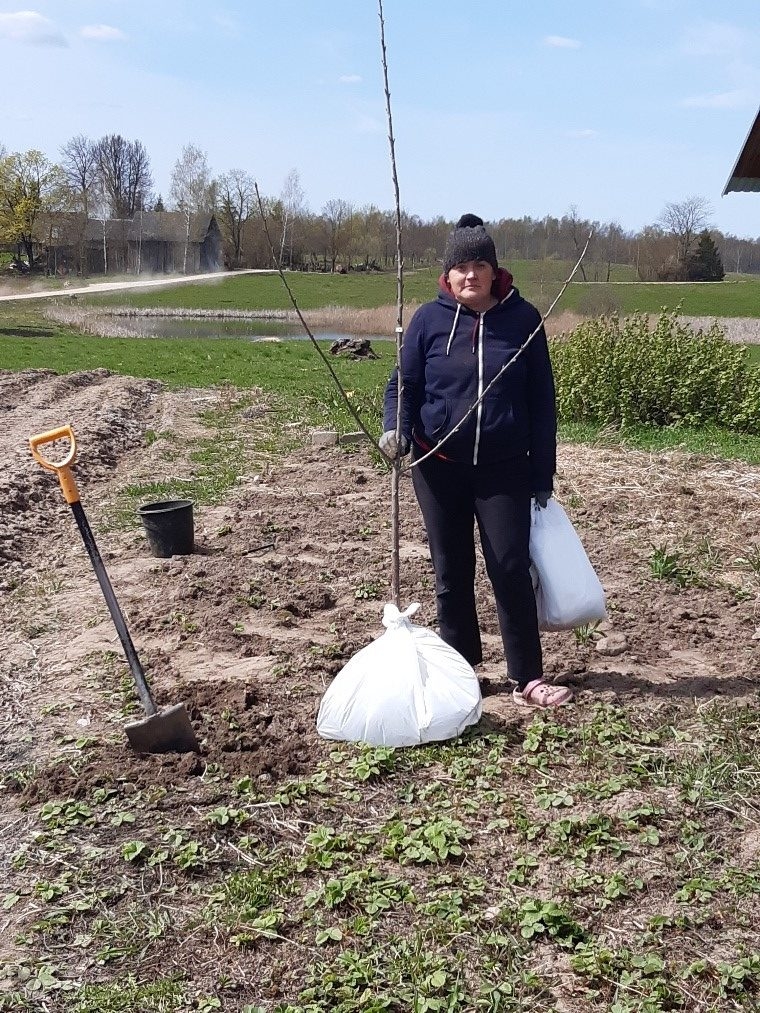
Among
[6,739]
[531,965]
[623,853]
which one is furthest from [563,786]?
[6,739]

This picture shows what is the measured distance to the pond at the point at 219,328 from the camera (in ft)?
103

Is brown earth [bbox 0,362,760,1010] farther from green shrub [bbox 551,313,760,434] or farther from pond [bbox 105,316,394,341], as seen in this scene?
pond [bbox 105,316,394,341]

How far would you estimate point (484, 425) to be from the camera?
3598 millimetres

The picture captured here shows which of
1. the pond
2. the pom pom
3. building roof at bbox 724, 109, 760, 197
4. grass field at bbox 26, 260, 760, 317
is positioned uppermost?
grass field at bbox 26, 260, 760, 317

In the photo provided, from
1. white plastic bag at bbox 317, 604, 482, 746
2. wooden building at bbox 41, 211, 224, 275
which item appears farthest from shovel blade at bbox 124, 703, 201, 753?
wooden building at bbox 41, 211, 224, 275

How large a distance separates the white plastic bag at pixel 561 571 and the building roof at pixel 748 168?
2107mm

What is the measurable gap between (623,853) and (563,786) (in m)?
0.42

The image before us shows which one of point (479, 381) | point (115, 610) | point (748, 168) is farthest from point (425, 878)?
point (748, 168)

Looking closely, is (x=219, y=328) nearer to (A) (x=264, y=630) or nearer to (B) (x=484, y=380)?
(A) (x=264, y=630)

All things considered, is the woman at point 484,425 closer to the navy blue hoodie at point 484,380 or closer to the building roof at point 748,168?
the navy blue hoodie at point 484,380

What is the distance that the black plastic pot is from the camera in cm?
610

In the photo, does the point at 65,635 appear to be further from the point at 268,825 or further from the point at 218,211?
the point at 218,211

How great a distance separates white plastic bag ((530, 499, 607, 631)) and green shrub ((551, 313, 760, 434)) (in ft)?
23.2

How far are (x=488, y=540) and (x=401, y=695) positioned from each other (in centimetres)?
69
